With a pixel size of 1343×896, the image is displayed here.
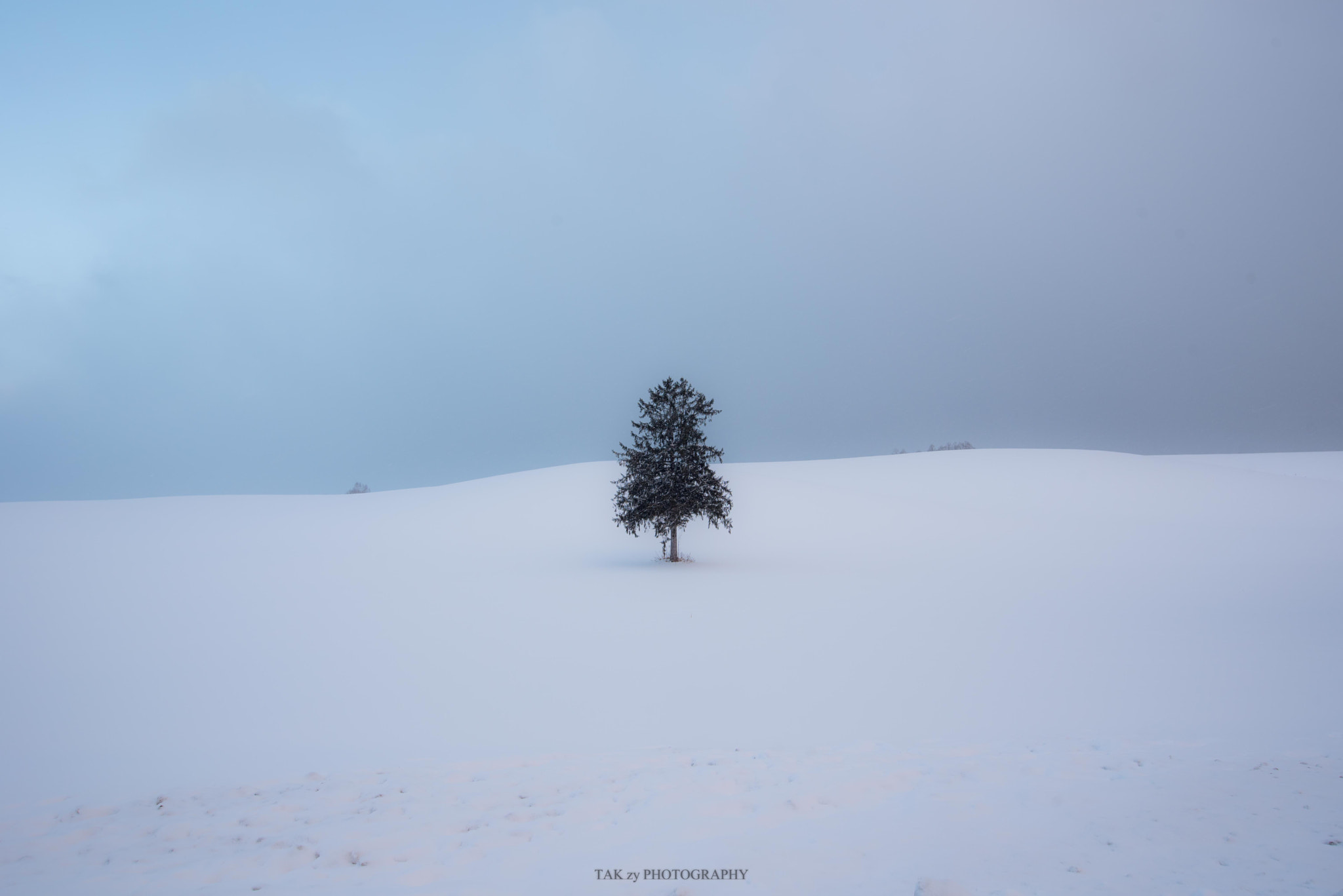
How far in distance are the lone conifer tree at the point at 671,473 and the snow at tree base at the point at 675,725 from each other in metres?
1.82

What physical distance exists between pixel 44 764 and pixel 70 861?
3619 mm

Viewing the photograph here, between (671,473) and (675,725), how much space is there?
15756 mm

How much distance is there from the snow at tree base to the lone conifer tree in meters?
1.82

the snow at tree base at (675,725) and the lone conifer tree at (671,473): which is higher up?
the lone conifer tree at (671,473)

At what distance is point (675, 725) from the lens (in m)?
8.91

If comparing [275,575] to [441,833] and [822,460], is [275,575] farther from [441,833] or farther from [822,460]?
[822,460]

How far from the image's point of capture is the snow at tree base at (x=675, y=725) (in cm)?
523

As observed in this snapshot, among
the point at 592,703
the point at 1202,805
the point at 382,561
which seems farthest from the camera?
the point at 382,561

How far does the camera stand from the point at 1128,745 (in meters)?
7.86

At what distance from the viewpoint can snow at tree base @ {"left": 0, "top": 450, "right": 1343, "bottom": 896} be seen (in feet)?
17.1

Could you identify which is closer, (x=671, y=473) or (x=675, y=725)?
(x=675, y=725)

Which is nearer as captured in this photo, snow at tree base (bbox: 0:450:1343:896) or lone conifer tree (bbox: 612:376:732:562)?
snow at tree base (bbox: 0:450:1343:896)

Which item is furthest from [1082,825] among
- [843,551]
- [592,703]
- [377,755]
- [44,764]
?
[843,551]

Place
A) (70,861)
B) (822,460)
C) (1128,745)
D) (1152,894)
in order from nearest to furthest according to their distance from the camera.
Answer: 1. (1152,894)
2. (70,861)
3. (1128,745)
4. (822,460)
